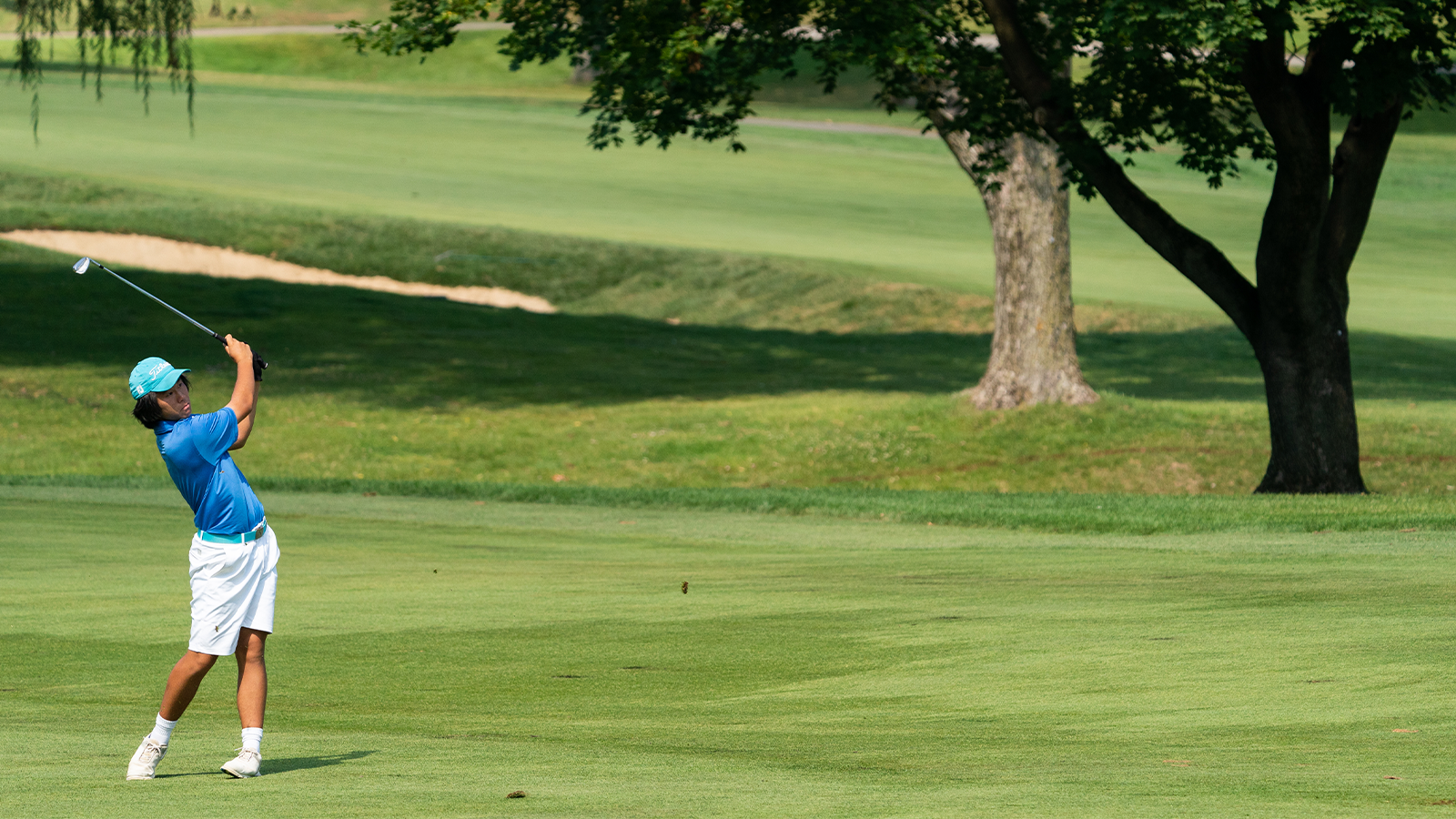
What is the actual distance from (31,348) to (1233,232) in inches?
1174

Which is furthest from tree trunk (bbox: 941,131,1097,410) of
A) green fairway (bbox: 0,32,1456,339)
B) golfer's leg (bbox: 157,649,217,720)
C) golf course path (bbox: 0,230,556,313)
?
golfer's leg (bbox: 157,649,217,720)

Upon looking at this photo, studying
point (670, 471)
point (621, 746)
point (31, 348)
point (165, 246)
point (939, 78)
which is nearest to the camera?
point (621, 746)

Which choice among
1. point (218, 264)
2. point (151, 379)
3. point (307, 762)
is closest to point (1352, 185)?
point (307, 762)

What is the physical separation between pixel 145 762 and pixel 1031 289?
20.5 m

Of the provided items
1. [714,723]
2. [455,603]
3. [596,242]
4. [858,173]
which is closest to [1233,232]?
[858,173]

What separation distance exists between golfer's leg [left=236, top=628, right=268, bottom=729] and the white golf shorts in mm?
92

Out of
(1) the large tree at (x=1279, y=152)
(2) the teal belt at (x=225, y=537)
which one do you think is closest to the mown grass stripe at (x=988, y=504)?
(1) the large tree at (x=1279, y=152)

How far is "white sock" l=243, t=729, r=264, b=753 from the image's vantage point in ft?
23.1

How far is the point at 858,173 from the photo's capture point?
5609cm

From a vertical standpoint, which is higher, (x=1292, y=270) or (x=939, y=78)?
(x=939, y=78)

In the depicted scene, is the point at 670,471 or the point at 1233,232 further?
the point at 1233,232

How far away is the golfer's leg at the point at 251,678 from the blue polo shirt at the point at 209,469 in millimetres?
480

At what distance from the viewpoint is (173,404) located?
290 inches

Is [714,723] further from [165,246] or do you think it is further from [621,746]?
[165,246]
